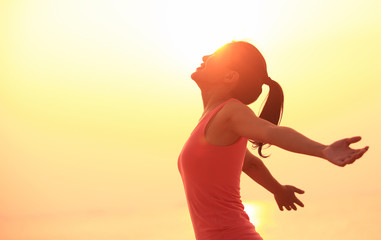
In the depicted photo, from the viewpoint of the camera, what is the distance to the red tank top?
2.44 m

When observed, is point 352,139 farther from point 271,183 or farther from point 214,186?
point 271,183

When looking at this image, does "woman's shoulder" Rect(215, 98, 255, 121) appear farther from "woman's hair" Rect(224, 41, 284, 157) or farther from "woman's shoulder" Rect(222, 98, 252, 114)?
"woman's hair" Rect(224, 41, 284, 157)

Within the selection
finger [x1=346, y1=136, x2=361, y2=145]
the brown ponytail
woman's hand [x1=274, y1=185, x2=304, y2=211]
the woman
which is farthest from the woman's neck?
finger [x1=346, y1=136, x2=361, y2=145]

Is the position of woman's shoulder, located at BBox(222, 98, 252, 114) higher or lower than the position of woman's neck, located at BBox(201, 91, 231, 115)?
lower

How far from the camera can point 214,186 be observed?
8.13ft

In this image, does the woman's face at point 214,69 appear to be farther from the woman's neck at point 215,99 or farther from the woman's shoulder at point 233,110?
the woman's shoulder at point 233,110

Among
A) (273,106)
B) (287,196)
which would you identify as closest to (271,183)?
(287,196)

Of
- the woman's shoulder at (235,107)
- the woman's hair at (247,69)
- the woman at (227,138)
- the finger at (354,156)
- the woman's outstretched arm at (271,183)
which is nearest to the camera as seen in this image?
the finger at (354,156)

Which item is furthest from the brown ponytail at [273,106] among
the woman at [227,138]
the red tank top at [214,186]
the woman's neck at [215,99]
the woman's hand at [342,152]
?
the woman's hand at [342,152]

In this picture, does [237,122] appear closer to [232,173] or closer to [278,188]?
[232,173]

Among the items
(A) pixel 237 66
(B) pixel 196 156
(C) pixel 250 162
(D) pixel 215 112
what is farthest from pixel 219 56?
(C) pixel 250 162

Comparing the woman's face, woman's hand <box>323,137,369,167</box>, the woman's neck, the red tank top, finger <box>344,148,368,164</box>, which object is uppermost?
the woman's face

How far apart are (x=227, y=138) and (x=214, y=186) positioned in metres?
0.22

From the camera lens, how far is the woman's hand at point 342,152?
181 centimetres
